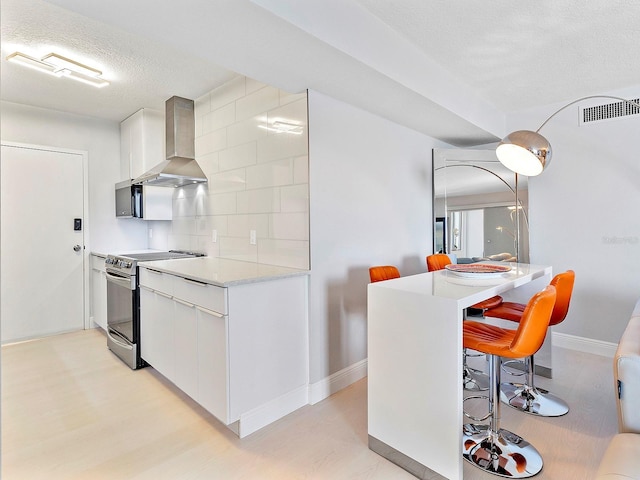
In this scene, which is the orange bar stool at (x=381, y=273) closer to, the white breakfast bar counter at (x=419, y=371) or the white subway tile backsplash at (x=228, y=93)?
the white breakfast bar counter at (x=419, y=371)

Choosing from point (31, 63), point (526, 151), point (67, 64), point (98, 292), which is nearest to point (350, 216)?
point (526, 151)

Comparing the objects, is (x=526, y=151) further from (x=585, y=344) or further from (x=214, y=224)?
(x=214, y=224)

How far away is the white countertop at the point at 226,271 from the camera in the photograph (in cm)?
211

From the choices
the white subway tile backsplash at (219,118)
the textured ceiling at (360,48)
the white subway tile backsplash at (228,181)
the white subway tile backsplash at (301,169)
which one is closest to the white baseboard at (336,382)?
the white subway tile backsplash at (301,169)

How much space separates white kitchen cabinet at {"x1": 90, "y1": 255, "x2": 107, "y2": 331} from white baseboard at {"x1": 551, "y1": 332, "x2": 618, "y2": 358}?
14.8 ft

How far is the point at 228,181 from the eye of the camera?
3.25 m

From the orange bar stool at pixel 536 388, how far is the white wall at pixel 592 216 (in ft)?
3.79

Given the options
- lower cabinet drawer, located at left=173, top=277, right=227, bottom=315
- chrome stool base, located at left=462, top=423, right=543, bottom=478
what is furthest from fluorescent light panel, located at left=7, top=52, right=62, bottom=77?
chrome stool base, located at left=462, top=423, right=543, bottom=478

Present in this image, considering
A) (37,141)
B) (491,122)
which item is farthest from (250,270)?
(37,141)

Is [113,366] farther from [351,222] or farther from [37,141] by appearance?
[37,141]

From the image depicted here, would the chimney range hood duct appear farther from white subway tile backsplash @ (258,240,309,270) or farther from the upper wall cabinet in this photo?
white subway tile backsplash @ (258,240,309,270)

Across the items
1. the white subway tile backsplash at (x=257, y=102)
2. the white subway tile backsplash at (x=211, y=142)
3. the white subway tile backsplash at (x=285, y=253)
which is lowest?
the white subway tile backsplash at (x=285, y=253)

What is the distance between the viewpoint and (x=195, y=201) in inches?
148

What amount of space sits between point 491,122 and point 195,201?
3.04m
